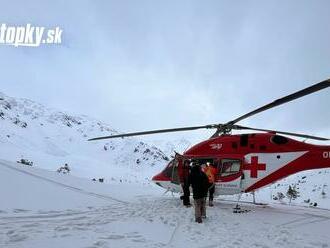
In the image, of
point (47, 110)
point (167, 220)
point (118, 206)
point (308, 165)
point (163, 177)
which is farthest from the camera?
point (47, 110)

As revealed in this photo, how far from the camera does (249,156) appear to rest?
15.7 m

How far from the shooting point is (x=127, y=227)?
30.6 ft

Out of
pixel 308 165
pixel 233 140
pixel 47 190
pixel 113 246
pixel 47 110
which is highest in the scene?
pixel 47 110

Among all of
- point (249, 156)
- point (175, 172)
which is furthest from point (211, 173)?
point (175, 172)

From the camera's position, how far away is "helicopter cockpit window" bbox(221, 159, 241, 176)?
1581cm

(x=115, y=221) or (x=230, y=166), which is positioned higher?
(x=230, y=166)

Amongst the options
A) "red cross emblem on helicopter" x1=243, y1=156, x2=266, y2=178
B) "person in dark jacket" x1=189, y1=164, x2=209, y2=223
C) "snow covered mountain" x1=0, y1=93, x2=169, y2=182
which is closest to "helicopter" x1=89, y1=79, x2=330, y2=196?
"red cross emblem on helicopter" x1=243, y1=156, x2=266, y2=178

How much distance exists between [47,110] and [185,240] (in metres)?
83.9

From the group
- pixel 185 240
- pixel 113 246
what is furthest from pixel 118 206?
pixel 113 246

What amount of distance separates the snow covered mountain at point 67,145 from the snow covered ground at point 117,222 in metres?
30.9

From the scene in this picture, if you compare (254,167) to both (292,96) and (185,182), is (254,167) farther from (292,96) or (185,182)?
(292,96)

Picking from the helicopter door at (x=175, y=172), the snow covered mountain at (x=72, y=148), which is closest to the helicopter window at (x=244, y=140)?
the helicopter door at (x=175, y=172)

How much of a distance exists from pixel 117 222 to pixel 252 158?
743 cm

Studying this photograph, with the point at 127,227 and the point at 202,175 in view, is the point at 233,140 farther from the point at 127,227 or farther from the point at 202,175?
the point at 127,227
